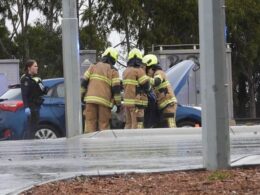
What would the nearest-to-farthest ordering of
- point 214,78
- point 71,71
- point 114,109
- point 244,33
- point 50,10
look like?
1. point 214,78
2. point 71,71
3. point 114,109
4. point 50,10
5. point 244,33

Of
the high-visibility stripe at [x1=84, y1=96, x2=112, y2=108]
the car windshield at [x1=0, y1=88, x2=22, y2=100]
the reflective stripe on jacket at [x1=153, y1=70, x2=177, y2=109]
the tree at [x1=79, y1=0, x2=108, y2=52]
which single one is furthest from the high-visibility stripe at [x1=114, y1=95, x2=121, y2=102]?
→ the tree at [x1=79, y1=0, x2=108, y2=52]

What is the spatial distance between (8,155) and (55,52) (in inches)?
1152

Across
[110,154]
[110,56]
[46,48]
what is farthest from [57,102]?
[46,48]

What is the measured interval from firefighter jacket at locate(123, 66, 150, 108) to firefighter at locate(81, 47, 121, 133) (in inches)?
7.6

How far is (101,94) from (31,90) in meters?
1.46

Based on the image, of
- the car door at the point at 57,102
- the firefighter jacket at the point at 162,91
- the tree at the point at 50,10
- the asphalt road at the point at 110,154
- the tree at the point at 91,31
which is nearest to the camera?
the asphalt road at the point at 110,154

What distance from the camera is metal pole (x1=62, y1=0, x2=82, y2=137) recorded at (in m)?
13.2

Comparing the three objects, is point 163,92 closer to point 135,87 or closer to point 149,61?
point 135,87

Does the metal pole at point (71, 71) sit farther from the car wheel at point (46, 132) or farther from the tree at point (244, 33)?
the tree at point (244, 33)

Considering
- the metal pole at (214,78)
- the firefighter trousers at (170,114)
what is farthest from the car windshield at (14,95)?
the metal pole at (214,78)

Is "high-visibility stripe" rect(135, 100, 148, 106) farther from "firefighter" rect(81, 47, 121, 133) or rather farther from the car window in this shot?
the car window

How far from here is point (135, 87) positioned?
45.9 ft

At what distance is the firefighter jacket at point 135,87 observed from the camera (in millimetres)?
13914

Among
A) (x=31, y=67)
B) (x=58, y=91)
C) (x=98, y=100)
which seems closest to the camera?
(x=98, y=100)
